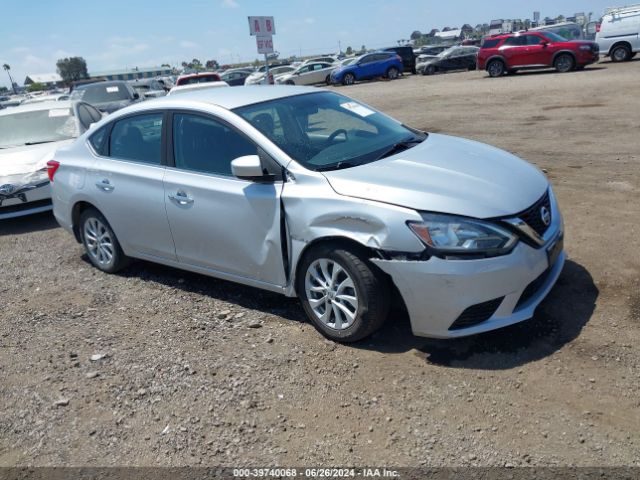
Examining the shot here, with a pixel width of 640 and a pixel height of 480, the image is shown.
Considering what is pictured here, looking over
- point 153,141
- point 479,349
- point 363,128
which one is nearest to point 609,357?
point 479,349

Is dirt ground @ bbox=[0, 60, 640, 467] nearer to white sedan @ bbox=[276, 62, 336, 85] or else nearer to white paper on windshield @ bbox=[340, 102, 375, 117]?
white paper on windshield @ bbox=[340, 102, 375, 117]

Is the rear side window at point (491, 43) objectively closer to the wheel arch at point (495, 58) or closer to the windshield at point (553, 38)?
the wheel arch at point (495, 58)

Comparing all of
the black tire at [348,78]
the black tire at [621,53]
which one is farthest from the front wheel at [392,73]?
the black tire at [621,53]

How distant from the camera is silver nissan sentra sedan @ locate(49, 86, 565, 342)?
3.46 m

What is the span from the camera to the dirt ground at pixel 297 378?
2990 millimetres

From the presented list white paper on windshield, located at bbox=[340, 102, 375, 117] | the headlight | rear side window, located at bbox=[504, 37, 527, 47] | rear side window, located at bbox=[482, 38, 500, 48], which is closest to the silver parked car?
white paper on windshield, located at bbox=[340, 102, 375, 117]

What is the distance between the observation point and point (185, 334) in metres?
4.38

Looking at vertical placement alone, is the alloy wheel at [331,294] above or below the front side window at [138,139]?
below

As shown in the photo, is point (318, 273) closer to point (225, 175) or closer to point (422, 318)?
point (422, 318)

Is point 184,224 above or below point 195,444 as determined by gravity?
above

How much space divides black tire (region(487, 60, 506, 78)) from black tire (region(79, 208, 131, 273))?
2249 cm

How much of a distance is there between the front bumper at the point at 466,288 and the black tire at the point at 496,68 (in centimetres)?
2307

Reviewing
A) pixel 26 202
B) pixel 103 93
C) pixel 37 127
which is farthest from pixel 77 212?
pixel 103 93

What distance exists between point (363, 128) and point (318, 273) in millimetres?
1419
